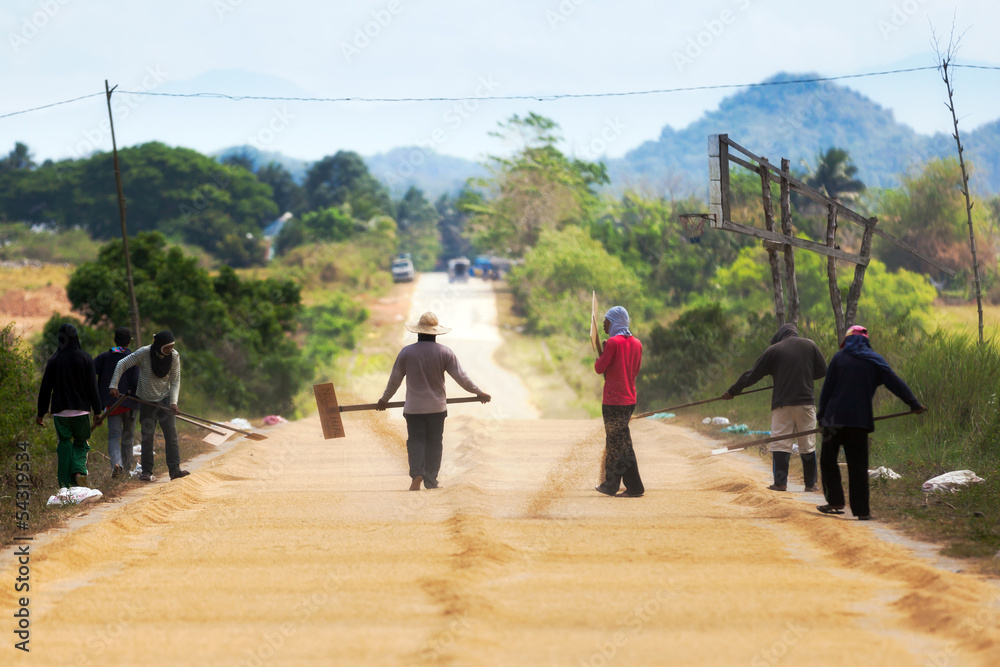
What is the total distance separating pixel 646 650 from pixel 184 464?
9547 millimetres

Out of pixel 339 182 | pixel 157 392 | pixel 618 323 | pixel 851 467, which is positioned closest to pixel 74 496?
pixel 157 392

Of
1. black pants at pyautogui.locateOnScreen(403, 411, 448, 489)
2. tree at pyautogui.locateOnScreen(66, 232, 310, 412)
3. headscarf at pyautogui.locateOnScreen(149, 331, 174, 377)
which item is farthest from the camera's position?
tree at pyautogui.locateOnScreen(66, 232, 310, 412)

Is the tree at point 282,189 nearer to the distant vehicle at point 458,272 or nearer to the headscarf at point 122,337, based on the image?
the distant vehicle at point 458,272

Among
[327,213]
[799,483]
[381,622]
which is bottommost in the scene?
[799,483]

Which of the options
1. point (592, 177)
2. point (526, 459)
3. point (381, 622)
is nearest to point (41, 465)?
point (526, 459)

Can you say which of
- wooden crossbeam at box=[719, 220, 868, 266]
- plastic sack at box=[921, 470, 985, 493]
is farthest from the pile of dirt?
plastic sack at box=[921, 470, 985, 493]

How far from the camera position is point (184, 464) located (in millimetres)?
12930

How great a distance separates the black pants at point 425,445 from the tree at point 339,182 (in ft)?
282

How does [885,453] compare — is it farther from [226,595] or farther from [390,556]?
[226,595]

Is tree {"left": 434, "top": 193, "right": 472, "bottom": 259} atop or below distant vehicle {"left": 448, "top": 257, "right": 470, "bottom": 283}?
atop

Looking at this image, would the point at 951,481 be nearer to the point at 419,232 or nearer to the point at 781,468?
the point at 781,468

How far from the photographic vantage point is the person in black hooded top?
997 cm

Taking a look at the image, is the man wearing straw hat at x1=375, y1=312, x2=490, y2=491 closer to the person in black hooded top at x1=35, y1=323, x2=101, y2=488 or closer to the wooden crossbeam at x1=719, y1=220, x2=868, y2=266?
the person in black hooded top at x1=35, y1=323, x2=101, y2=488

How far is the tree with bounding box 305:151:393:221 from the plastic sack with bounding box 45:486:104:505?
282ft
